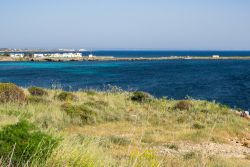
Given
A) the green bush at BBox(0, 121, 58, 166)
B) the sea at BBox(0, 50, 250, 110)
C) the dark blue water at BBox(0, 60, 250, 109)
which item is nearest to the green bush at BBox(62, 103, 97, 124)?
the sea at BBox(0, 50, 250, 110)

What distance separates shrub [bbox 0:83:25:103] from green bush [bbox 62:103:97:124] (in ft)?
7.17

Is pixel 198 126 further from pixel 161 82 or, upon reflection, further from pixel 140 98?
pixel 161 82

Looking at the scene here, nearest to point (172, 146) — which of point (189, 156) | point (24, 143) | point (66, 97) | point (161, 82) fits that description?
point (189, 156)

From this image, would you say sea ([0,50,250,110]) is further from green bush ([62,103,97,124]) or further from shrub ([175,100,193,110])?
green bush ([62,103,97,124])

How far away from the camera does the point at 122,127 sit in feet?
57.8

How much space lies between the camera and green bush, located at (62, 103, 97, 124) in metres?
18.1

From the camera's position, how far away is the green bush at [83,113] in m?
18.1

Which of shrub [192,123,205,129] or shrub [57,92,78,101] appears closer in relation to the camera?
→ shrub [192,123,205,129]

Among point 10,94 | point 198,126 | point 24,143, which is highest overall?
point 24,143

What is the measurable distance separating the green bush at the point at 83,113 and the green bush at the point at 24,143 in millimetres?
9658

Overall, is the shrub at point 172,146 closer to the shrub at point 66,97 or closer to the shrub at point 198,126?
the shrub at point 198,126

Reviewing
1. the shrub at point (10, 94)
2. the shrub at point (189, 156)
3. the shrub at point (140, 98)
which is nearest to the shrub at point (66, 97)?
the shrub at point (10, 94)

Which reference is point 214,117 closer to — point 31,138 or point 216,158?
point 216,158

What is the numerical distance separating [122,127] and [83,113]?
1.87m
